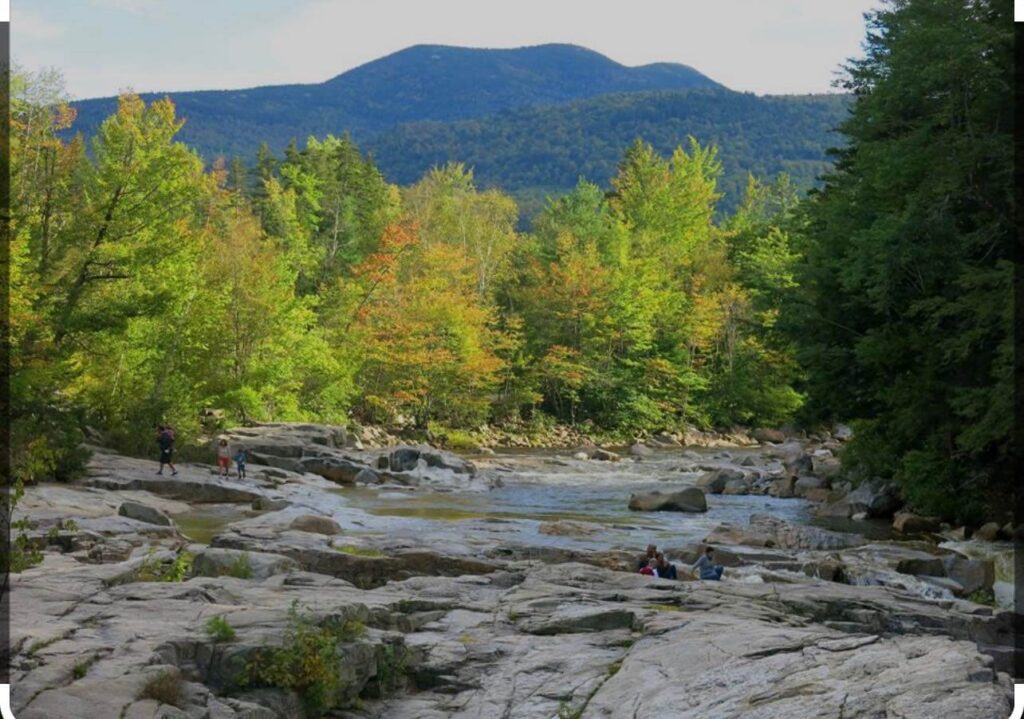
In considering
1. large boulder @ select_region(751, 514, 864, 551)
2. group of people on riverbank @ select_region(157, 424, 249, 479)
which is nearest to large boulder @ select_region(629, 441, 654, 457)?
group of people on riverbank @ select_region(157, 424, 249, 479)

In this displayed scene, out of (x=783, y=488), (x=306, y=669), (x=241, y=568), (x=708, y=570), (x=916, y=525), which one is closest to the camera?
(x=306, y=669)

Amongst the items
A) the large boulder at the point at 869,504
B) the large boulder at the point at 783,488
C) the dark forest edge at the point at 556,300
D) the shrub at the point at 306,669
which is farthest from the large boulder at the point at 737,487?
the shrub at the point at 306,669

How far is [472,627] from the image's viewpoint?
14.6 m

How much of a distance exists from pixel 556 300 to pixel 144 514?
4383 cm

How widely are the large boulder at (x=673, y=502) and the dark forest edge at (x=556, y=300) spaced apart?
5.09 m

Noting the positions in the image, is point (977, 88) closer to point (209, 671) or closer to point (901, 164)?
point (901, 164)

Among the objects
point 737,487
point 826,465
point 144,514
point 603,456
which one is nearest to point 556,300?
point 603,456

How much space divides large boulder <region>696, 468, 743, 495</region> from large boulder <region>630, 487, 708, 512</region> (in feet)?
17.7

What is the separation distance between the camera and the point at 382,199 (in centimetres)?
8512

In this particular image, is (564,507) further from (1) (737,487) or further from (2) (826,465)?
(2) (826,465)

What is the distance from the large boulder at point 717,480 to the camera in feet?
123

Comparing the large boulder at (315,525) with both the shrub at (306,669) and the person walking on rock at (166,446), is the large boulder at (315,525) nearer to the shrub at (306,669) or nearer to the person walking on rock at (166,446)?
the person walking on rock at (166,446)

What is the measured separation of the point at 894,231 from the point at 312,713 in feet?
66.4

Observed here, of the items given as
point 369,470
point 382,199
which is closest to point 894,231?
point 369,470
